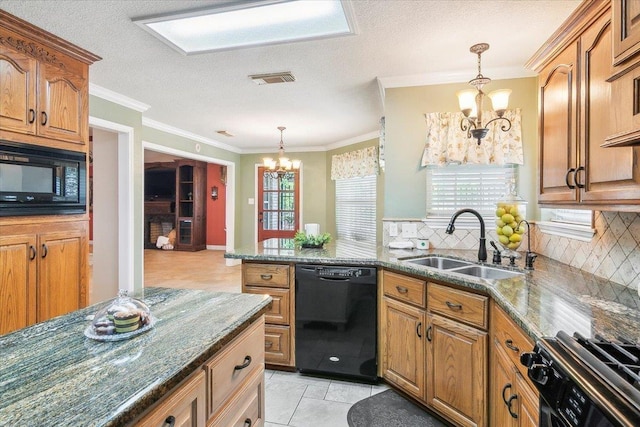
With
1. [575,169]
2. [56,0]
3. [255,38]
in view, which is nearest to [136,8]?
[56,0]

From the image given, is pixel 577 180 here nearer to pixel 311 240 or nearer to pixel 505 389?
pixel 505 389

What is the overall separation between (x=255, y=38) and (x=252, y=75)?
2.26ft

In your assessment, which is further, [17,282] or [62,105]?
[62,105]

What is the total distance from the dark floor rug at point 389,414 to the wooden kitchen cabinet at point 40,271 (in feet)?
7.02

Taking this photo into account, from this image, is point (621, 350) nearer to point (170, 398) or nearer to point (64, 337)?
point (170, 398)

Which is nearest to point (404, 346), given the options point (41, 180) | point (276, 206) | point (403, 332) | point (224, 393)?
point (403, 332)

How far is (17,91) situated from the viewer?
2131 mm

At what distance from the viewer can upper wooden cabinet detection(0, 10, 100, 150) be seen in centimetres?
207

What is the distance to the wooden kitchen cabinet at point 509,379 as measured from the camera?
1.24 m

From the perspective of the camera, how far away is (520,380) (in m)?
1.32

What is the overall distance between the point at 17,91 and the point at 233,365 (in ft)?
7.50

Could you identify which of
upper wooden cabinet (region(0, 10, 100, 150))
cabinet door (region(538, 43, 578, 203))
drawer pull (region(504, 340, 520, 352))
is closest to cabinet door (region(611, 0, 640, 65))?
cabinet door (region(538, 43, 578, 203))

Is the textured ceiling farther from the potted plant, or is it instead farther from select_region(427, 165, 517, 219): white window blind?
A: the potted plant

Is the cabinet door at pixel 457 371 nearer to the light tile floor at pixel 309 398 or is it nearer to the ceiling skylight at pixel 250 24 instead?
the light tile floor at pixel 309 398
